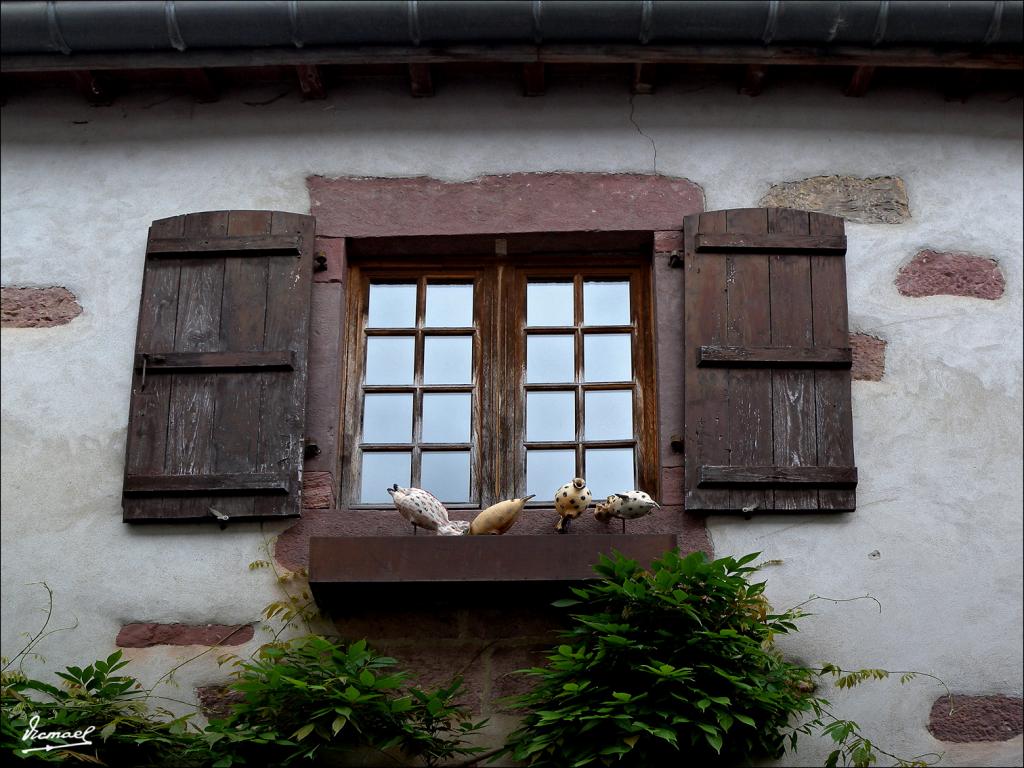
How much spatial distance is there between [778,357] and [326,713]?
2.03 metres

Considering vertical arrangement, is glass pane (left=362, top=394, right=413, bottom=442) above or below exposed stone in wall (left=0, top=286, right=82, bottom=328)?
below

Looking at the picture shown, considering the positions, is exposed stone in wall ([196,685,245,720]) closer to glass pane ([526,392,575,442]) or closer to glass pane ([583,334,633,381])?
glass pane ([526,392,575,442])

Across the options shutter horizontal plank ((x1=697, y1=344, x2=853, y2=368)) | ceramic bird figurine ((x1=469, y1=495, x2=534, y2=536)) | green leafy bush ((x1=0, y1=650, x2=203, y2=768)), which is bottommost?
green leafy bush ((x1=0, y1=650, x2=203, y2=768))

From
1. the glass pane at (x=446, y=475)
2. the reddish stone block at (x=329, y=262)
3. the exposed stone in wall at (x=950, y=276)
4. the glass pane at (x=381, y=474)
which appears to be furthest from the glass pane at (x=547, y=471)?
the exposed stone in wall at (x=950, y=276)

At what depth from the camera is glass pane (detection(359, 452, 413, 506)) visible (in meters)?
5.77

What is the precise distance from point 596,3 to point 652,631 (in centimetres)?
234

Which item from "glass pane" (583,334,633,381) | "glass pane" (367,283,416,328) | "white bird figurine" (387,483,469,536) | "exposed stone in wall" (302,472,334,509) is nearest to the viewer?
"white bird figurine" (387,483,469,536)

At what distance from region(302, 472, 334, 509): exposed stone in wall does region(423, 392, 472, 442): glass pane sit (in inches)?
16.6

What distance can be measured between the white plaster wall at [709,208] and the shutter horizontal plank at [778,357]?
0.14 metres

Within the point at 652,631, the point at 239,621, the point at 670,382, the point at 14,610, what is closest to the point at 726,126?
the point at 670,382

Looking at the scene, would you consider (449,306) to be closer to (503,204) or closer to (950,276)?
(503,204)

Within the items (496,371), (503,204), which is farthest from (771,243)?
(496,371)

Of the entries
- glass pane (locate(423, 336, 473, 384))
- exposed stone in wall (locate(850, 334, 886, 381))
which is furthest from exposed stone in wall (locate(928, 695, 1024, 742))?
glass pane (locate(423, 336, 473, 384))

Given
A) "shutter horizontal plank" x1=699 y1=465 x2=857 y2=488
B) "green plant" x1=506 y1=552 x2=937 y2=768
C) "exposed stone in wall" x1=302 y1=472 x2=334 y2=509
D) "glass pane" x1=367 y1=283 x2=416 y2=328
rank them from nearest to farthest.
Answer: "green plant" x1=506 y1=552 x2=937 y2=768 → "shutter horizontal plank" x1=699 y1=465 x2=857 y2=488 → "exposed stone in wall" x1=302 y1=472 x2=334 y2=509 → "glass pane" x1=367 y1=283 x2=416 y2=328
